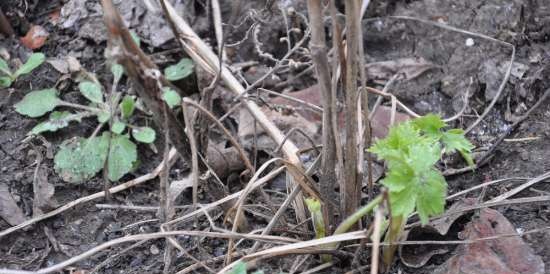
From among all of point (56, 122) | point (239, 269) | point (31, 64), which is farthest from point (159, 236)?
point (31, 64)

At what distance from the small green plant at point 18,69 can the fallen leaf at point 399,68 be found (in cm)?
104

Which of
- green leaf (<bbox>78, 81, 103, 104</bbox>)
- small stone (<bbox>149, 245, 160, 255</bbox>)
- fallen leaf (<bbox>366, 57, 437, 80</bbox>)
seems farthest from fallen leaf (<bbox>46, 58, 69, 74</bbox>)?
fallen leaf (<bbox>366, 57, 437, 80</bbox>)

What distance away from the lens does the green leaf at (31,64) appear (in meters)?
1.97

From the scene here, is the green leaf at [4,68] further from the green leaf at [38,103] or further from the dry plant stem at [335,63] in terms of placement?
the dry plant stem at [335,63]

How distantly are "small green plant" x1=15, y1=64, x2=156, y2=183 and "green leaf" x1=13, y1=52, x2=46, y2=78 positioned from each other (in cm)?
8

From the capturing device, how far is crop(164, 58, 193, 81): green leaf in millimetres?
2002

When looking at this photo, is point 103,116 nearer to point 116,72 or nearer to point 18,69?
point 116,72

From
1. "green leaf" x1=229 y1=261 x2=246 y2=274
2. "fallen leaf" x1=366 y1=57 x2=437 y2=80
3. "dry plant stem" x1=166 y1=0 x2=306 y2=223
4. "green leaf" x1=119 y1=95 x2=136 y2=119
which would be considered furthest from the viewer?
"fallen leaf" x1=366 y1=57 x2=437 y2=80

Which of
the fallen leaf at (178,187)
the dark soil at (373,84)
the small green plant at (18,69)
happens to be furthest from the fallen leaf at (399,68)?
the small green plant at (18,69)

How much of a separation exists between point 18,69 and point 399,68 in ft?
3.97

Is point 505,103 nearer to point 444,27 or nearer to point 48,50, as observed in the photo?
point 444,27

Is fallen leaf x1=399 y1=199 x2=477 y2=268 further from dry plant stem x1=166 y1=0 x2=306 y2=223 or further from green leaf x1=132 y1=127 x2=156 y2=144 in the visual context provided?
green leaf x1=132 y1=127 x2=156 y2=144

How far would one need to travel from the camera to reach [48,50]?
213 centimetres

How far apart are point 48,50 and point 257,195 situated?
0.94m
